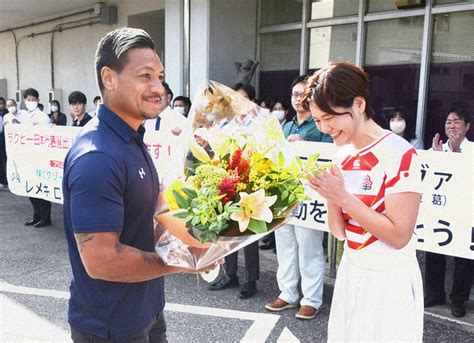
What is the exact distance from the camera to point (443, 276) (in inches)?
165

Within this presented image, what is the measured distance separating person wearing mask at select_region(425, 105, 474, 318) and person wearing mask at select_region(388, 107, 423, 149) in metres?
0.34

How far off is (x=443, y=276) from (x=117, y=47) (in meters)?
3.66

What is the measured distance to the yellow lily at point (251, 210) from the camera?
150cm

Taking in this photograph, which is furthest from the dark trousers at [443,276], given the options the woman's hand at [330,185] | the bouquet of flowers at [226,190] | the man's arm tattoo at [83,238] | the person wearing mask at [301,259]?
the man's arm tattoo at [83,238]

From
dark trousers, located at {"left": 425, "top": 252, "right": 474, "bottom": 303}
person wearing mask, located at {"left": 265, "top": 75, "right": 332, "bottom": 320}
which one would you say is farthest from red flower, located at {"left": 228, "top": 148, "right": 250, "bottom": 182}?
dark trousers, located at {"left": 425, "top": 252, "right": 474, "bottom": 303}

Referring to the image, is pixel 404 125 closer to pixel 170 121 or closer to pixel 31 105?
pixel 170 121

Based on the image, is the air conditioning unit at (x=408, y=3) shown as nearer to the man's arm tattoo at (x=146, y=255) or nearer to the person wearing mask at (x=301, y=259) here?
the person wearing mask at (x=301, y=259)

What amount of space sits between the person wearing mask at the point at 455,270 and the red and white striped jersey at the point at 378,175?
1.95m

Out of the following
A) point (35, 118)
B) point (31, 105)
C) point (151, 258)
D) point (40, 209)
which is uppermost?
point (31, 105)

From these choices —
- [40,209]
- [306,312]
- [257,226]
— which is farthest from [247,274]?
[40,209]

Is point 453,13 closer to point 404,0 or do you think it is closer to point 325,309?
point 404,0

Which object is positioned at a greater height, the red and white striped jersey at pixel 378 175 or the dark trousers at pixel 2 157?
the red and white striped jersey at pixel 378 175

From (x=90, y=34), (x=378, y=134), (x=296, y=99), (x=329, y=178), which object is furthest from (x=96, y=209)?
(x=90, y=34)

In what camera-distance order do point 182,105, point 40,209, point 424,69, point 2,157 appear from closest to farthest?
point 424,69 < point 182,105 < point 40,209 < point 2,157
